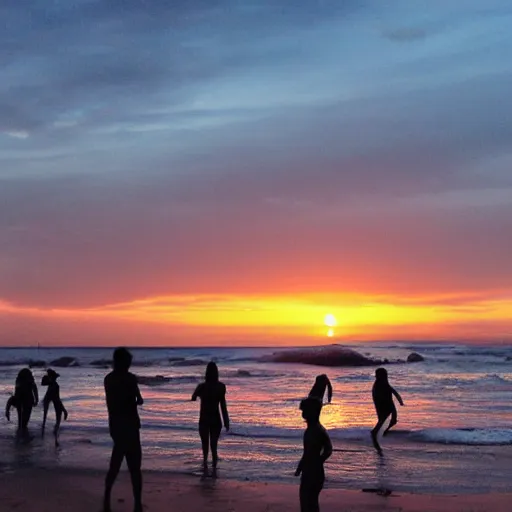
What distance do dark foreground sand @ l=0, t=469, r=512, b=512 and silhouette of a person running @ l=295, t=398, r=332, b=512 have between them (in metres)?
2.82

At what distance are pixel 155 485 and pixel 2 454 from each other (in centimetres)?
497

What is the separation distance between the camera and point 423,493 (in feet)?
37.6

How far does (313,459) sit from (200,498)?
12.3 ft

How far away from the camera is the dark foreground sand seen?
10.1 meters

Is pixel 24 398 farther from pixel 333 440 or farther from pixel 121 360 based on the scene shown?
pixel 121 360

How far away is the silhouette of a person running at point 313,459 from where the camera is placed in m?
7.39

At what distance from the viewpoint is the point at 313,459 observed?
24.5ft

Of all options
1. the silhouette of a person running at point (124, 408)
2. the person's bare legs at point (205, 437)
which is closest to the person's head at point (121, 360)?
the silhouette of a person running at point (124, 408)

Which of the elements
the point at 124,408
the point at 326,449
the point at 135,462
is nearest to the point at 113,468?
the point at 135,462

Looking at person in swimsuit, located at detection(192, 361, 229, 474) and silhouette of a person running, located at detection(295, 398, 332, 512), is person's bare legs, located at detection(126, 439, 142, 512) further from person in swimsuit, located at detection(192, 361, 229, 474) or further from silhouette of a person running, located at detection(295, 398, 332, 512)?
person in swimsuit, located at detection(192, 361, 229, 474)

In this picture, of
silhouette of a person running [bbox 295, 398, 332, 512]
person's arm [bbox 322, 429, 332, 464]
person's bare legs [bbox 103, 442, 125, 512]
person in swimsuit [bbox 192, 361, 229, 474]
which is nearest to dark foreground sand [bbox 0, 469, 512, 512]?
person's bare legs [bbox 103, 442, 125, 512]

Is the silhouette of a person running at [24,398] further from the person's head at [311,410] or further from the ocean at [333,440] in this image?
the person's head at [311,410]

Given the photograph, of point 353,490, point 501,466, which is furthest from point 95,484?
point 501,466

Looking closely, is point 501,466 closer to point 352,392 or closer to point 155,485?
point 155,485
